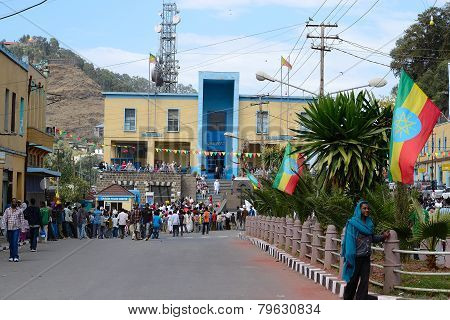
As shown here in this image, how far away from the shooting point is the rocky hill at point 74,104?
177875mm

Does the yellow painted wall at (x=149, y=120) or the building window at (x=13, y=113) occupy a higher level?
the yellow painted wall at (x=149, y=120)

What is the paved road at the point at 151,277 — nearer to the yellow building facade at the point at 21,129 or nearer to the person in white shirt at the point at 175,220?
the yellow building facade at the point at 21,129

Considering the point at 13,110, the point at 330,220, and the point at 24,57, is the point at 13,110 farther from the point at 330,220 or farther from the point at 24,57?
the point at 330,220

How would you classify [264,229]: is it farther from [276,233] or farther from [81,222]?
[81,222]

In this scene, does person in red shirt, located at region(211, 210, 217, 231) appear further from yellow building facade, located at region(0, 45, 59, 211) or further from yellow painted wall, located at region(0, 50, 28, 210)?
yellow painted wall, located at region(0, 50, 28, 210)

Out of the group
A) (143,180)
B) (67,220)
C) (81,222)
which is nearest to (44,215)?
(67,220)

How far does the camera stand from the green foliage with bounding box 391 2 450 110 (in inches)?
2690

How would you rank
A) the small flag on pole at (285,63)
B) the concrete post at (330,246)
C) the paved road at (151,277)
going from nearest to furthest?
the paved road at (151,277), the concrete post at (330,246), the small flag on pole at (285,63)

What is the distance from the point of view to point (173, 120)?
7000cm

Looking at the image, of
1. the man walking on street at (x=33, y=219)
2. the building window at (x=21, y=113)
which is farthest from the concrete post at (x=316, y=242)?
the building window at (x=21, y=113)

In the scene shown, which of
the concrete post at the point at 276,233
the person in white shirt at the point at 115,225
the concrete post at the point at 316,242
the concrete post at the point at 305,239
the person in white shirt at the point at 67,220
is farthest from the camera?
the person in white shirt at the point at 115,225

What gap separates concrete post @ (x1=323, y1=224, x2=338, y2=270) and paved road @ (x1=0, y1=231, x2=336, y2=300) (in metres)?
0.62

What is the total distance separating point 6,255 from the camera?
2319 centimetres

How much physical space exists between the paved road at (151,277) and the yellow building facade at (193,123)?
45.2 metres
